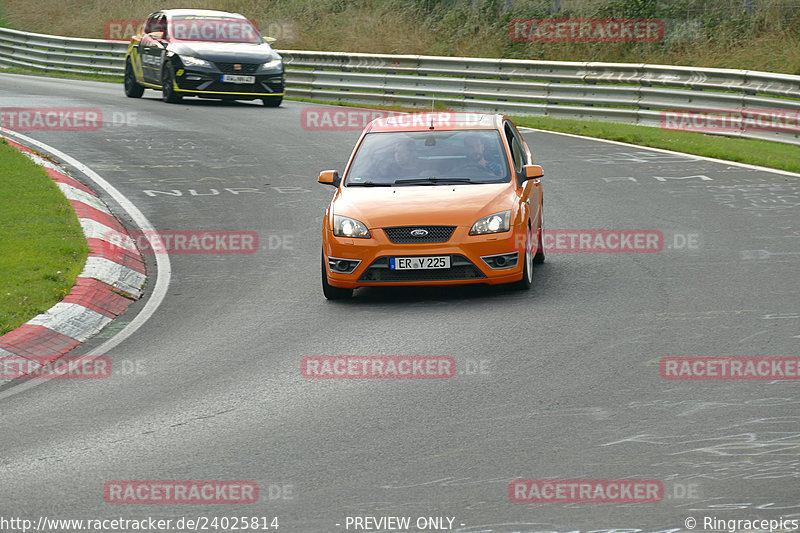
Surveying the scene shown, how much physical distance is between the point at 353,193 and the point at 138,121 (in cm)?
1284

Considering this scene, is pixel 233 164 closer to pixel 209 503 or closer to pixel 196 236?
pixel 196 236

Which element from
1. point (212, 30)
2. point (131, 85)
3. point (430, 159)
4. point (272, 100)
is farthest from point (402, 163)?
point (131, 85)

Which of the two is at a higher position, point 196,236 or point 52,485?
point 52,485

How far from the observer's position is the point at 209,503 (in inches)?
231

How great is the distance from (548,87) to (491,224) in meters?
14.8

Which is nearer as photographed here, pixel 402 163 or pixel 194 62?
pixel 402 163

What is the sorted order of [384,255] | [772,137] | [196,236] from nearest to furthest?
1. [384,255]
2. [196,236]
3. [772,137]

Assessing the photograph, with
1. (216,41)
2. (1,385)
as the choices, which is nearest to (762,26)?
(216,41)

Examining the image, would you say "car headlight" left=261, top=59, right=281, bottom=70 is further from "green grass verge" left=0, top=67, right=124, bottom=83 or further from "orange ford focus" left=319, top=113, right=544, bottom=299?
"orange ford focus" left=319, top=113, right=544, bottom=299

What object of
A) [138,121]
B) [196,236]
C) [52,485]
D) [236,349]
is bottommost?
[138,121]

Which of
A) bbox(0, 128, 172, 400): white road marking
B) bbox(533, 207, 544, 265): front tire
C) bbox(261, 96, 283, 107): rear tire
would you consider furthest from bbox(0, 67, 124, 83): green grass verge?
bbox(533, 207, 544, 265): front tire

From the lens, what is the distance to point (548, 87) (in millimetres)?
24812

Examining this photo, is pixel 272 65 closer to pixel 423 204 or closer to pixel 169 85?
pixel 169 85

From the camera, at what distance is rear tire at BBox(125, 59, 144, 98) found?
2764cm
